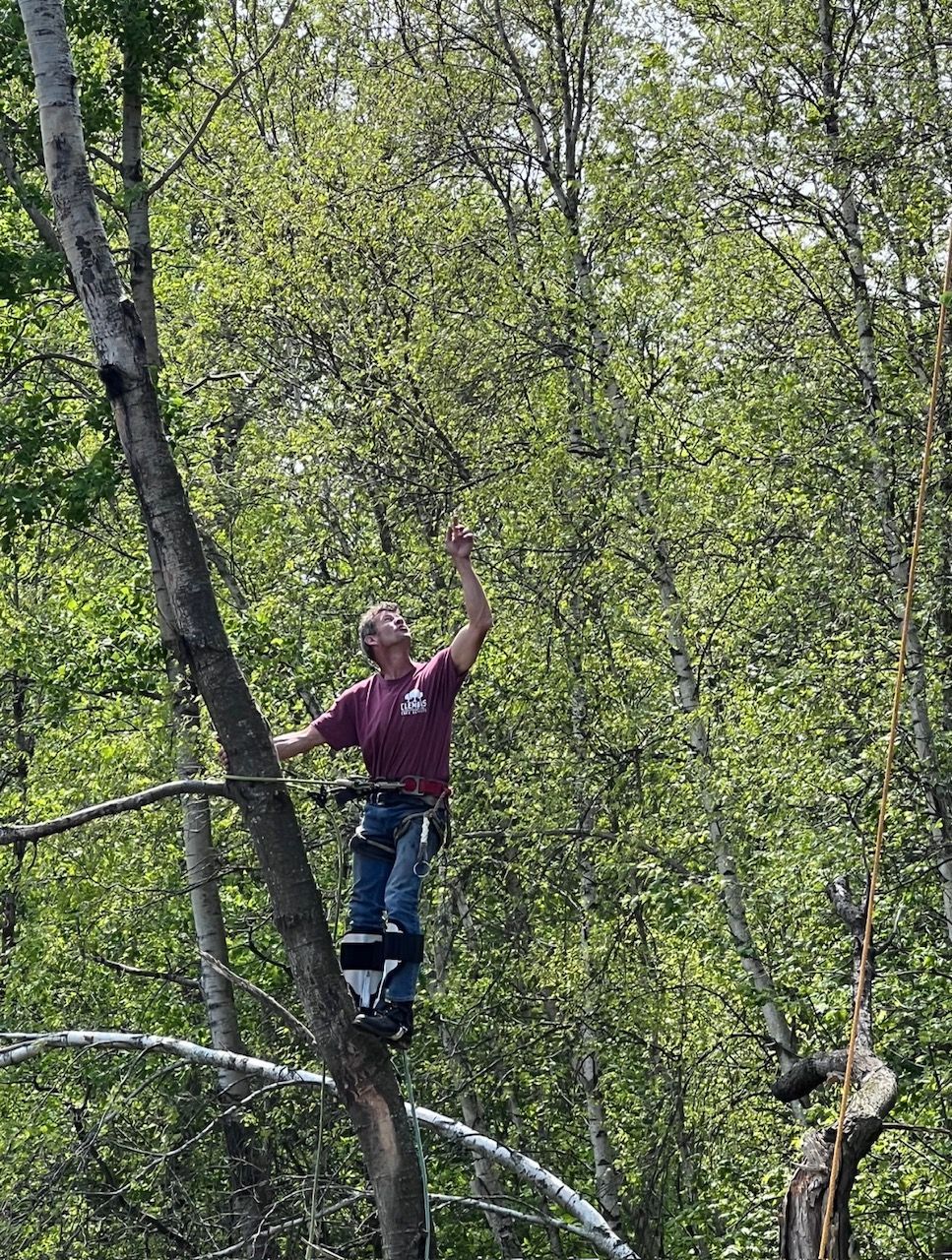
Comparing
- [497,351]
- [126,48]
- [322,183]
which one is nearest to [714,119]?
[497,351]

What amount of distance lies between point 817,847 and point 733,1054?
125 inches

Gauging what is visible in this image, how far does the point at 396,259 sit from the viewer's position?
42.5 ft

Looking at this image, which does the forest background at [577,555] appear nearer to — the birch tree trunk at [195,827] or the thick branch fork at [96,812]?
the birch tree trunk at [195,827]

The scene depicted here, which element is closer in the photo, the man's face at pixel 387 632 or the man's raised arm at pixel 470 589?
the man's raised arm at pixel 470 589

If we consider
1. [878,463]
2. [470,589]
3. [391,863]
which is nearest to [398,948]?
[391,863]

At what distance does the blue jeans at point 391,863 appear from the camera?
580 centimetres

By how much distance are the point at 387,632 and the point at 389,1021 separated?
1.46 metres

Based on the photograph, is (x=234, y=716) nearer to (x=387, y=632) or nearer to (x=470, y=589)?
(x=470, y=589)

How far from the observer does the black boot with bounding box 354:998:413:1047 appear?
5.09 m

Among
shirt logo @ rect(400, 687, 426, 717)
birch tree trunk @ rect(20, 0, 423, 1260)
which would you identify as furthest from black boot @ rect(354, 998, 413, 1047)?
shirt logo @ rect(400, 687, 426, 717)

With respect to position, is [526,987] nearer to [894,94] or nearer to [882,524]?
[882,524]

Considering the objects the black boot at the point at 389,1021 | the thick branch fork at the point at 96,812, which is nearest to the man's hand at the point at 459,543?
the thick branch fork at the point at 96,812

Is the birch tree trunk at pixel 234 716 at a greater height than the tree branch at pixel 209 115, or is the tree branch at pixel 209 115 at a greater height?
Result: the tree branch at pixel 209 115

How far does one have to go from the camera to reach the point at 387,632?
6.06 metres
